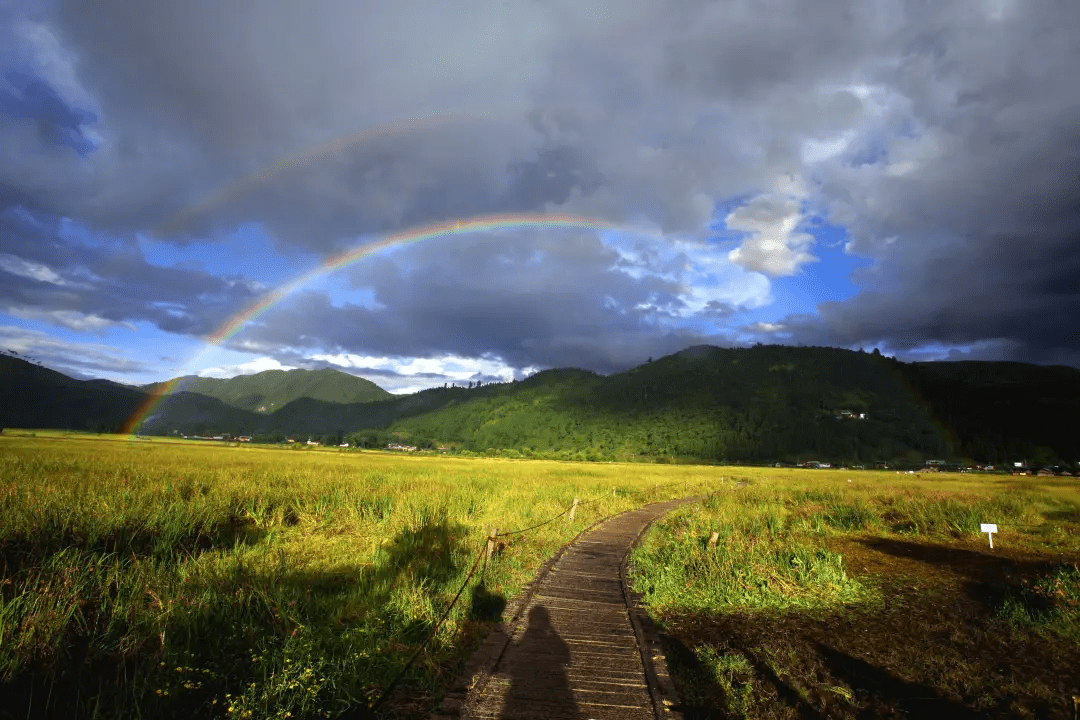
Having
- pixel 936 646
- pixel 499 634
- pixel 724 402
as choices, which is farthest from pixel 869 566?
pixel 724 402

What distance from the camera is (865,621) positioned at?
9.50 metres

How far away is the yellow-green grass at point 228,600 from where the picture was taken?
5.21 meters

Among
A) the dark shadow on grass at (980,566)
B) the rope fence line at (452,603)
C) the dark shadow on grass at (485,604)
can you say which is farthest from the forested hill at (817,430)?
the dark shadow on grass at (485,604)

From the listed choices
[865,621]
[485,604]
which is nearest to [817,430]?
[865,621]

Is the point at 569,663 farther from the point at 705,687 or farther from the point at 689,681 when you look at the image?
the point at 705,687

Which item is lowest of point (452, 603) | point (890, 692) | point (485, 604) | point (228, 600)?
point (890, 692)

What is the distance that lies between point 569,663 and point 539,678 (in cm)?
71

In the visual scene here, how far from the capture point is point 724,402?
192750 millimetres

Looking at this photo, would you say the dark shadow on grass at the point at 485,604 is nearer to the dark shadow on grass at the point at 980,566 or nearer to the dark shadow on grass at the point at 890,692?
Answer: the dark shadow on grass at the point at 890,692

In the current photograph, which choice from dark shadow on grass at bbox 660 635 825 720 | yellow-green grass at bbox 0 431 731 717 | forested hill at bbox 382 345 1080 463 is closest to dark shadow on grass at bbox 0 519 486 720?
yellow-green grass at bbox 0 431 731 717

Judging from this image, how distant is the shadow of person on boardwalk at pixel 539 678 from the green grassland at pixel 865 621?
5.37 ft

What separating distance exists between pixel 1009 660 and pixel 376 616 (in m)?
9.89

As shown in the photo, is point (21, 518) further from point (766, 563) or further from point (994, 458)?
point (994, 458)

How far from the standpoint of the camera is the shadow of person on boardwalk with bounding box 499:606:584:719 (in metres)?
5.46
